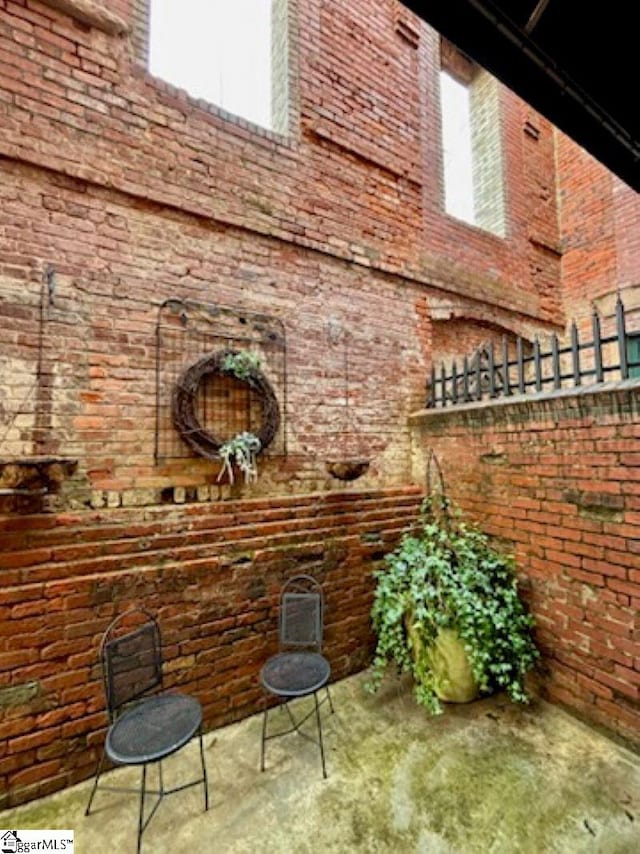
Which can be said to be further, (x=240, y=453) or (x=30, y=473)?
(x=240, y=453)

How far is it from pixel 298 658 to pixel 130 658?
3.38 ft

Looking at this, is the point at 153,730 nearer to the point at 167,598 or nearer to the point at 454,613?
the point at 167,598

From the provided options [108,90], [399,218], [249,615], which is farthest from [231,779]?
[399,218]

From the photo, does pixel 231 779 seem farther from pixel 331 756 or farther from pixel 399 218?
Answer: pixel 399 218

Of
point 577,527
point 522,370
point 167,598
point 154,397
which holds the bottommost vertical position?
point 167,598

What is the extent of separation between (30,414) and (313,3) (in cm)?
446

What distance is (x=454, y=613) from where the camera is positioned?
2.94 m

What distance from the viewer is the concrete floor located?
196cm

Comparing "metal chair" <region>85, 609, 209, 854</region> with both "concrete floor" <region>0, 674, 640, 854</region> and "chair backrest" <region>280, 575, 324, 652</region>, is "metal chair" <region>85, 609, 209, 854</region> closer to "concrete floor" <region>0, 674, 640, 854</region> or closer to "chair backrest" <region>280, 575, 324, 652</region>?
"concrete floor" <region>0, 674, 640, 854</region>

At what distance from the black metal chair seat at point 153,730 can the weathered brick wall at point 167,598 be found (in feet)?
1.31

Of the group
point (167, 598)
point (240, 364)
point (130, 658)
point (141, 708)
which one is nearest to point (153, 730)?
point (141, 708)

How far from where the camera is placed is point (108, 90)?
2811 mm

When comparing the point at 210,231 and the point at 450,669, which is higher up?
the point at 210,231

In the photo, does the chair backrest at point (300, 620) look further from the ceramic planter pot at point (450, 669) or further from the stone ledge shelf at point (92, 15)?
the stone ledge shelf at point (92, 15)
